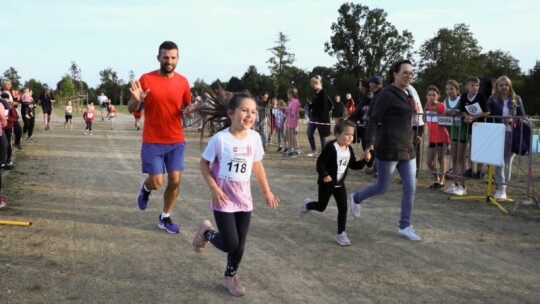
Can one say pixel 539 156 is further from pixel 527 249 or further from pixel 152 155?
pixel 152 155

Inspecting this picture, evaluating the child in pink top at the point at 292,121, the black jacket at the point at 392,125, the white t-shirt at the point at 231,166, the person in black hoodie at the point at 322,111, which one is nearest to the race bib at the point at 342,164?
the black jacket at the point at 392,125

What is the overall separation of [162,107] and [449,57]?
70805 millimetres

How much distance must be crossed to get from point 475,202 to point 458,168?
984 millimetres

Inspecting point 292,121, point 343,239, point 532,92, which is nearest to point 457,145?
point 343,239

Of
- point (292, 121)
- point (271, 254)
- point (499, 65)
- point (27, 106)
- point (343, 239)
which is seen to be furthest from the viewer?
point (499, 65)

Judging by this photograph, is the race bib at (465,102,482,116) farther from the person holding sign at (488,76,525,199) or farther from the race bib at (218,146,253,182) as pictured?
the race bib at (218,146,253,182)

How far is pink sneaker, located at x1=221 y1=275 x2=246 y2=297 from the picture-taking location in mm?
4051

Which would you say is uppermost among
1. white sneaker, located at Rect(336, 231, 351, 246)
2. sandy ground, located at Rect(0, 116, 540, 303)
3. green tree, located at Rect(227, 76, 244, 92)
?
green tree, located at Rect(227, 76, 244, 92)

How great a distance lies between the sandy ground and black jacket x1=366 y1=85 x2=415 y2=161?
1024mm

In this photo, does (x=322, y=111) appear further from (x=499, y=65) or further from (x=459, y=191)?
(x=499, y=65)

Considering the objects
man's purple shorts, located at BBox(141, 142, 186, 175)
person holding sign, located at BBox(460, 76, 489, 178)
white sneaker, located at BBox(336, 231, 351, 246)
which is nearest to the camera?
white sneaker, located at BBox(336, 231, 351, 246)

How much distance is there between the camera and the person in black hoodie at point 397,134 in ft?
19.1

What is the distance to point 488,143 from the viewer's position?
7992 millimetres

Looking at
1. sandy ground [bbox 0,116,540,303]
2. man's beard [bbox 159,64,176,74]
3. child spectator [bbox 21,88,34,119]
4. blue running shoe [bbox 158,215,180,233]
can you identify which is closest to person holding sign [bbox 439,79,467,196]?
sandy ground [bbox 0,116,540,303]
